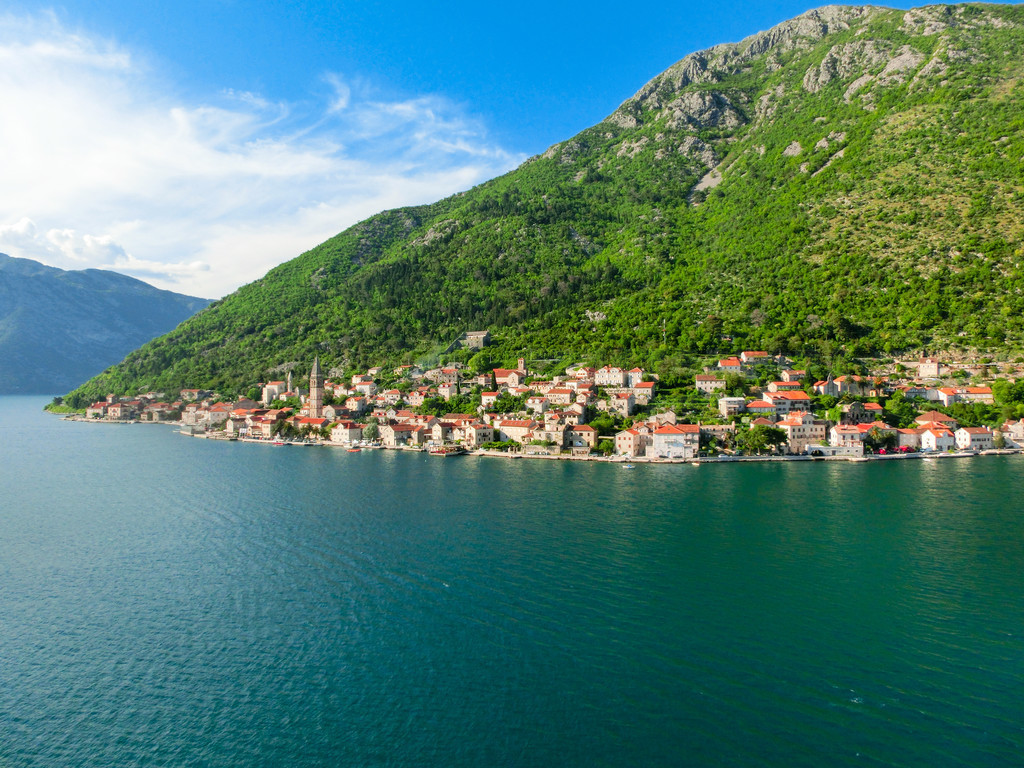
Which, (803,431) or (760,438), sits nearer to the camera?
(760,438)

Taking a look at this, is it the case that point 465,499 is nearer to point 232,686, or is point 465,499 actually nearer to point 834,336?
point 232,686

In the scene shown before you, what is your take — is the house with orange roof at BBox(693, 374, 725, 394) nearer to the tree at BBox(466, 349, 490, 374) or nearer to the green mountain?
the green mountain

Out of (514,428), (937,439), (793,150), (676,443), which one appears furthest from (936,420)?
(793,150)

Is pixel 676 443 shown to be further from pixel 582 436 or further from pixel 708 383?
pixel 708 383

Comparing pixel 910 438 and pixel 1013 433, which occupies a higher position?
pixel 1013 433

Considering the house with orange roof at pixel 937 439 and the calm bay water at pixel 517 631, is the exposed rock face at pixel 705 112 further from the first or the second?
the calm bay water at pixel 517 631

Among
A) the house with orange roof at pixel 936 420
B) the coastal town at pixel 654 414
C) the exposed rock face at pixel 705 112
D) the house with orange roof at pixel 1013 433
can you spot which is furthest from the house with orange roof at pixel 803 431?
the exposed rock face at pixel 705 112
